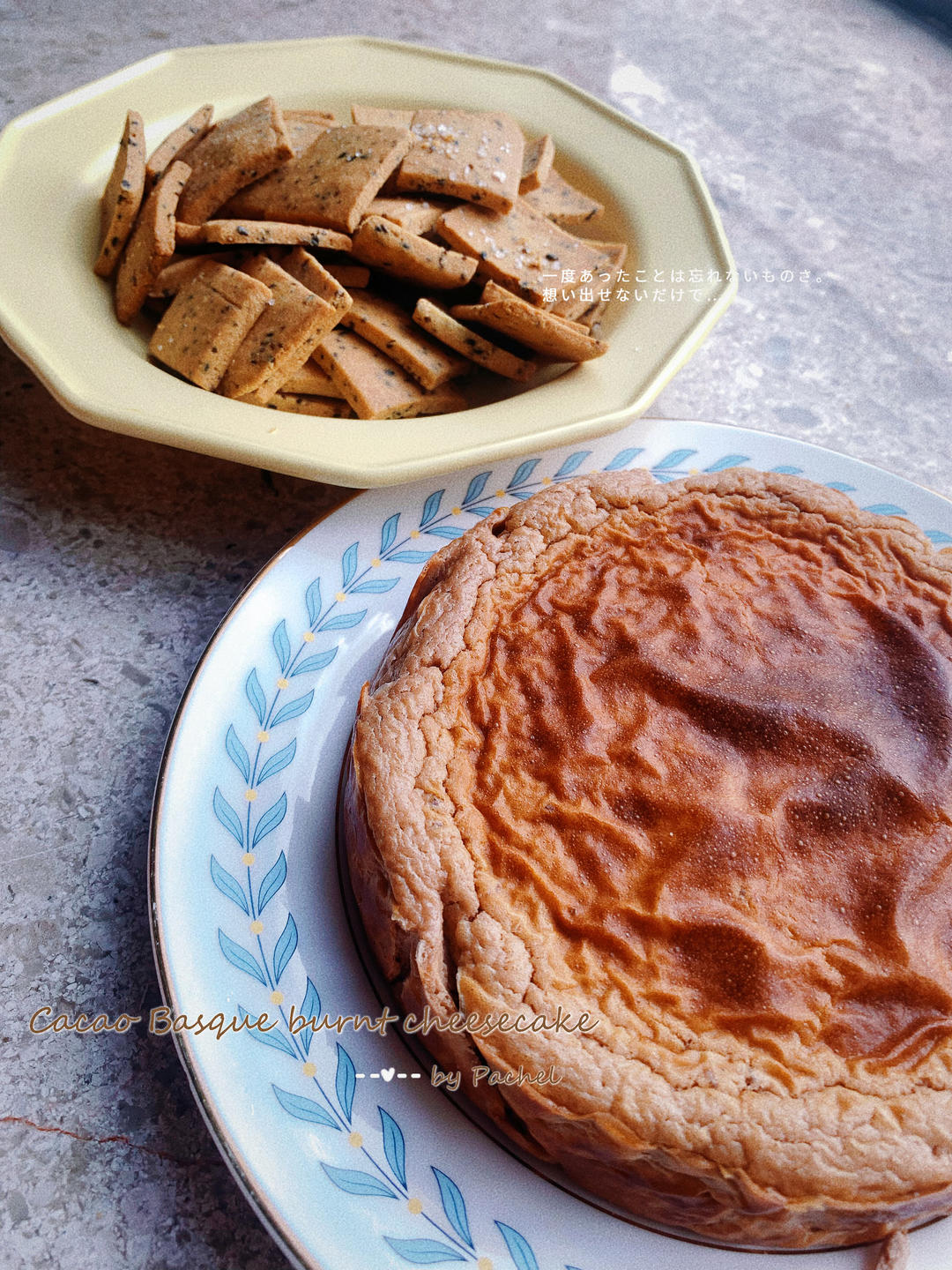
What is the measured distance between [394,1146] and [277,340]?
5.82ft

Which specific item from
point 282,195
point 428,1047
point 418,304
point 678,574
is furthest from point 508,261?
point 428,1047

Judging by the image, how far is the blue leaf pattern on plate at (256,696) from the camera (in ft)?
6.10

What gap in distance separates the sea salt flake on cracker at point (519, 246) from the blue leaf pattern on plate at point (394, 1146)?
78.0 inches

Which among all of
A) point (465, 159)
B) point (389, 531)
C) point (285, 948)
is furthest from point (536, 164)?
point (285, 948)

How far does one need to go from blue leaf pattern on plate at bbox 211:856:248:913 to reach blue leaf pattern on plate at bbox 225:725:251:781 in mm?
191

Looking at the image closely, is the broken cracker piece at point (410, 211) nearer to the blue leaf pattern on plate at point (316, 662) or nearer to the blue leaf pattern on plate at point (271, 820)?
the blue leaf pattern on plate at point (316, 662)

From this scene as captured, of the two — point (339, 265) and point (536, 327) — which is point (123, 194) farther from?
point (536, 327)

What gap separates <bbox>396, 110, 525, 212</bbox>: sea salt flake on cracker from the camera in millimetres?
2602

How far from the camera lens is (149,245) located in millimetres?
2445

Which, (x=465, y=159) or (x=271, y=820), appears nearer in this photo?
(x=271, y=820)

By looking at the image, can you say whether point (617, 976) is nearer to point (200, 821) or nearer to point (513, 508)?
point (200, 821)

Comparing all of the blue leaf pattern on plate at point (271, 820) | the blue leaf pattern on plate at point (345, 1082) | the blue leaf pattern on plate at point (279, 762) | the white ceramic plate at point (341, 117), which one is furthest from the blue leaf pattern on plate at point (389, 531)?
the blue leaf pattern on plate at point (345, 1082)

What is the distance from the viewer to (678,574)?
1.89 meters

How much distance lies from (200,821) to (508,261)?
1.70 m
